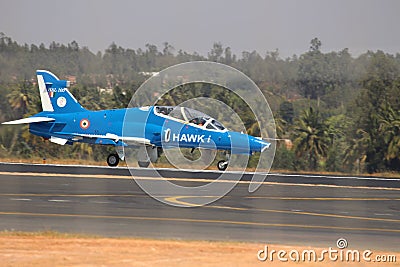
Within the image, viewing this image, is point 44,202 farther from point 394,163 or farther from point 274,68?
point 274,68

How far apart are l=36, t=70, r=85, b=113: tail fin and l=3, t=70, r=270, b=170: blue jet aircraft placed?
7cm

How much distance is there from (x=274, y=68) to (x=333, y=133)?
306 inches

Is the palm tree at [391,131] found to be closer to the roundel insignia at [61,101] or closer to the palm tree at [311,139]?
the palm tree at [311,139]

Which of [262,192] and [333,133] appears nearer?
[262,192]

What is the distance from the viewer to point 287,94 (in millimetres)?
61000

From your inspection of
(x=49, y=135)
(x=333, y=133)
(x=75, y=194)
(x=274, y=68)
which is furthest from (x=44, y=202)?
(x=274, y=68)

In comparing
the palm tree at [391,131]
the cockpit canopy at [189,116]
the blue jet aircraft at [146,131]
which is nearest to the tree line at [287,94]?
the palm tree at [391,131]

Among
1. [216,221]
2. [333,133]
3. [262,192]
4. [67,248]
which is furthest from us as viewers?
[333,133]

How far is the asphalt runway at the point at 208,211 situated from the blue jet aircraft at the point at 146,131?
142 inches

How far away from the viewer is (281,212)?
23.3 metres

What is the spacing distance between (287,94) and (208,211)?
39.0 metres

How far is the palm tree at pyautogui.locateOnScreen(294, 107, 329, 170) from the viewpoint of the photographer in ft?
175

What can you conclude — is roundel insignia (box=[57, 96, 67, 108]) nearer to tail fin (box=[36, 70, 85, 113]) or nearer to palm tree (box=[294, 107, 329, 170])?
tail fin (box=[36, 70, 85, 113])

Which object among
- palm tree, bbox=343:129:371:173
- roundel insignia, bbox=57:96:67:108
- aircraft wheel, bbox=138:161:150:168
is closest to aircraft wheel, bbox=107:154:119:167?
aircraft wheel, bbox=138:161:150:168
